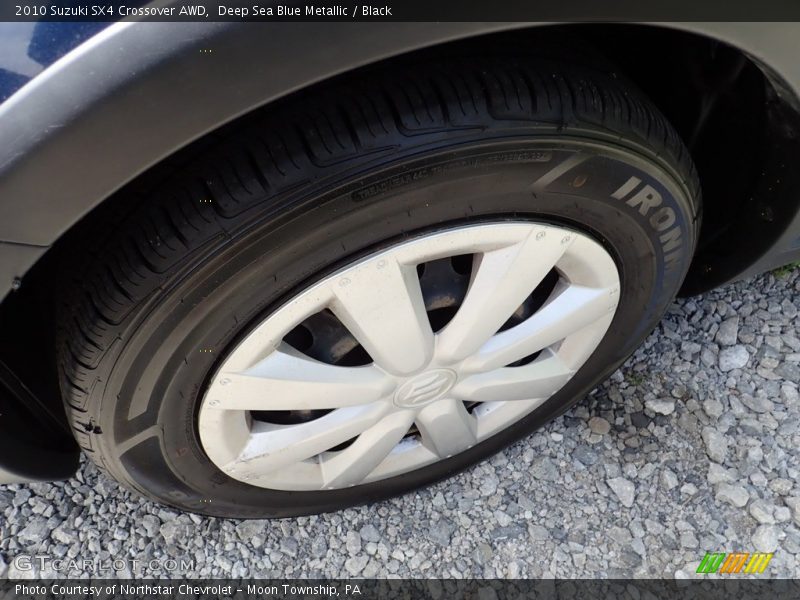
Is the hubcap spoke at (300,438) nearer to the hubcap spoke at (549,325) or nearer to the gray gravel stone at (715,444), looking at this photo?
the hubcap spoke at (549,325)

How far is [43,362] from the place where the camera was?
1.31 m

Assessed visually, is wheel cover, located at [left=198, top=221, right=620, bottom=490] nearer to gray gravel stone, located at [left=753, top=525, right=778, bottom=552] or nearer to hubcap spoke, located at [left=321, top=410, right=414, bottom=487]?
hubcap spoke, located at [left=321, top=410, right=414, bottom=487]

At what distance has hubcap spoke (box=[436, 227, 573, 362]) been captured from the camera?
3.60 feet

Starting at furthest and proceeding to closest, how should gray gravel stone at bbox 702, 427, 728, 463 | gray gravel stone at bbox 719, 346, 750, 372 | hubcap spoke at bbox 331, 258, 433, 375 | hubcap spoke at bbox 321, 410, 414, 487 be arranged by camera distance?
gray gravel stone at bbox 719, 346, 750, 372 → gray gravel stone at bbox 702, 427, 728, 463 → hubcap spoke at bbox 321, 410, 414, 487 → hubcap spoke at bbox 331, 258, 433, 375

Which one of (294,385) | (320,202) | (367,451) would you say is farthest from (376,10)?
(367,451)

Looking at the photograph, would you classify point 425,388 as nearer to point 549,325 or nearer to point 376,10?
point 549,325

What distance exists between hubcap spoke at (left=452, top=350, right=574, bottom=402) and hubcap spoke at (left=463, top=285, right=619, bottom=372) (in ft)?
0.17

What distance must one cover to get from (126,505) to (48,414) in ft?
1.24

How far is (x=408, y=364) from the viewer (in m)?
1.20

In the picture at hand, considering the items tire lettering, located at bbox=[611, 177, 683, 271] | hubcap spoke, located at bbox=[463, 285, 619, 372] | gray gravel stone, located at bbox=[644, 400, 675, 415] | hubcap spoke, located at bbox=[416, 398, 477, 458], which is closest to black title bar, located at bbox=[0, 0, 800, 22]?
tire lettering, located at bbox=[611, 177, 683, 271]

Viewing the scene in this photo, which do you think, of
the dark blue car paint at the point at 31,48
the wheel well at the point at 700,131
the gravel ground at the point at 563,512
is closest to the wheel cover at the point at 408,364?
the gravel ground at the point at 563,512

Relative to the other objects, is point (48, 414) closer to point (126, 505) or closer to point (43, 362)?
point (43, 362)

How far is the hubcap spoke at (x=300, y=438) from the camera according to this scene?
4.08ft

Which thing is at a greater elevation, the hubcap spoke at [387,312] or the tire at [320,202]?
the tire at [320,202]
